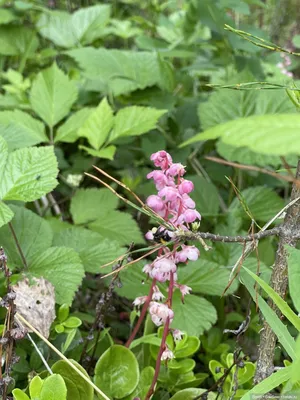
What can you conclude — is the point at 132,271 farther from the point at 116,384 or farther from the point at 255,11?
the point at 255,11

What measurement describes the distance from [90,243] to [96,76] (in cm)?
87

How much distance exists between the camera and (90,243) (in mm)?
1272

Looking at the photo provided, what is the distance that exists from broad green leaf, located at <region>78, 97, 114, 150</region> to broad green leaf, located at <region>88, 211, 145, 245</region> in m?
0.23

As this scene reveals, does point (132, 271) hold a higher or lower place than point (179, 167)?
lower

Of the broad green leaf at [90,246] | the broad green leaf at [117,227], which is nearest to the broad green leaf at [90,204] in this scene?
the broad green leaf at [117,227]

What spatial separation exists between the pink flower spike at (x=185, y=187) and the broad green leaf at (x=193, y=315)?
42 cm

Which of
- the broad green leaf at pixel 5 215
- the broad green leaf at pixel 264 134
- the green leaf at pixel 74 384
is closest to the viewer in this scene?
the broad green leaf at pixel 264 134

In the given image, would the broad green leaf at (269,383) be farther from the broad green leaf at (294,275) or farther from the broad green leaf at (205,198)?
the broad green leaf at (205,198)

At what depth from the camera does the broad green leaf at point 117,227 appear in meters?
1.40

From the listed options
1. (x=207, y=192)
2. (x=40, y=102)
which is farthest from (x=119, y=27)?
(x=207, y=192)

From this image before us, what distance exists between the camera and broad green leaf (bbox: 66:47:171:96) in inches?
74.0

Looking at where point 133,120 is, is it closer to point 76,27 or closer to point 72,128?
point 72,128

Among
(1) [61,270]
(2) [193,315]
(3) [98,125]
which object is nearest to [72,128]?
(3) [98,125]

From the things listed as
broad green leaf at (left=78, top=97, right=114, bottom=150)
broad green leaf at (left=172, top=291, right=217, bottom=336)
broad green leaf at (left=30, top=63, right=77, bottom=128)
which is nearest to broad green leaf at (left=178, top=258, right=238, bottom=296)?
broad green leaf at (left=172, top=291, right=217, bottom=336)
